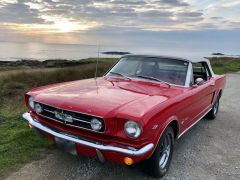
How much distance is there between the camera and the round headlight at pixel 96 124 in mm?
3791

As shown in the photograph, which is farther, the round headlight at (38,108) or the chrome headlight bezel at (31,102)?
the chrome headlight bezel at (31,102)

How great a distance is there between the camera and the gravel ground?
4332 mm

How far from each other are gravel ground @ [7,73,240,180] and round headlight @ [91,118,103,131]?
0.83 meters

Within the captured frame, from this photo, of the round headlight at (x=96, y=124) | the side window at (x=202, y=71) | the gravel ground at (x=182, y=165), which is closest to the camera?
the round headlight at (x=96, y=124)

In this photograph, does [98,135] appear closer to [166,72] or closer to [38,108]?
[38,108]

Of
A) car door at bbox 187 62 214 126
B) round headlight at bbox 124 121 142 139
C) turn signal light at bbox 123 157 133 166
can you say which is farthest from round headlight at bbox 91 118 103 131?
car door at bbox 187 62 214 126

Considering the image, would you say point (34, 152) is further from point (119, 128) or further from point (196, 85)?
point (196, 85)

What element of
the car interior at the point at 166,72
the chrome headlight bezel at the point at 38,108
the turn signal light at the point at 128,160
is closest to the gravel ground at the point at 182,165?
the turn signal light at the point at 128,160

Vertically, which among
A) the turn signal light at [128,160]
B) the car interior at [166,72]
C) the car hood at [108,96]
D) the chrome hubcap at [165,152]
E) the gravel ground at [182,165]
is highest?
the car interior at [166,72]

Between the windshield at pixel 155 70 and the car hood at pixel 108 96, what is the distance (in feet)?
1.03

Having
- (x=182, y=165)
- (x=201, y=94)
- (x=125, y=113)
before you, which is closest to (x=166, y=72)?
(x=201, y=94)

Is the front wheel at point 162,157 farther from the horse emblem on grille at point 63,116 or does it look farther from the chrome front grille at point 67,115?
the horse emblem on grille at point 63,116

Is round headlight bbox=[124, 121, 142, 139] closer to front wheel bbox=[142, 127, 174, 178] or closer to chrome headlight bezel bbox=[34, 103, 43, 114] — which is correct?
front wheel bbox=[142, 127, 174, 178]

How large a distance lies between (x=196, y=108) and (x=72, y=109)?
258 cm
